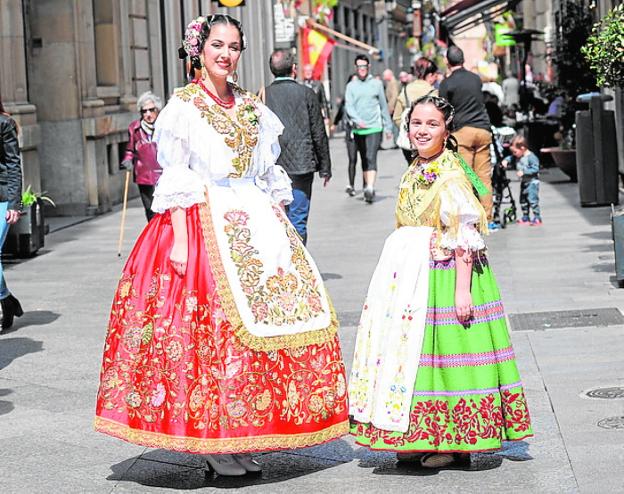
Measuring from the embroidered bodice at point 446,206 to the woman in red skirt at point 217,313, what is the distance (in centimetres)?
50

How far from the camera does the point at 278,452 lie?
6.33m

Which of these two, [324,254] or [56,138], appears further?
[56,138]

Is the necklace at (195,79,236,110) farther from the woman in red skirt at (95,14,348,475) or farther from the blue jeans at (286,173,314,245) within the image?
the blue jeans at (286,173,314,245)

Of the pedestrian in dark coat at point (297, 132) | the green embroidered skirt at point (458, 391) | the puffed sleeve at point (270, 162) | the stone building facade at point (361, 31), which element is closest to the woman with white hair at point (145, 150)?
the pedestrian in dark coat at point (297, 132)

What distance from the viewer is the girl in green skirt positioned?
573 cm

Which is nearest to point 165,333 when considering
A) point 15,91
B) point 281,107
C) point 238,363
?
point 238,363

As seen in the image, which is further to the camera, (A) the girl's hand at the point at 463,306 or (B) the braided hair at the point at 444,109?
(B) the braided hair at the point at 444,109

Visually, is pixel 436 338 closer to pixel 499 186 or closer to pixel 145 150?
pixel 145 150

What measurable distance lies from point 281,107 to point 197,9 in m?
19.2

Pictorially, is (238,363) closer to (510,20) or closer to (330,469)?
(330,469)

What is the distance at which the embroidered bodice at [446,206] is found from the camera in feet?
19.0

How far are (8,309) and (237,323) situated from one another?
4.66m

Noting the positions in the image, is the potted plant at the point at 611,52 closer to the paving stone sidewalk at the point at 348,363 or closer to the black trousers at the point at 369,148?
the paving stone sidewalk at the point at 348,363

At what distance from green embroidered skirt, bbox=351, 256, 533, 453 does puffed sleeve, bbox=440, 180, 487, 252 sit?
0.62 feet
